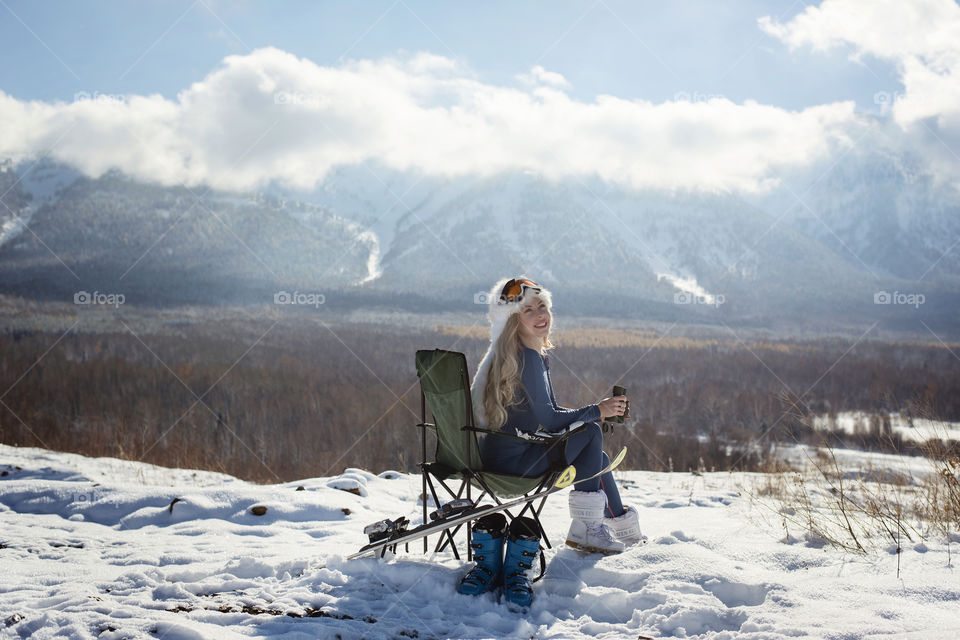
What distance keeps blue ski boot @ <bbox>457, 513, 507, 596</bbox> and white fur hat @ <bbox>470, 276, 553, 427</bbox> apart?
0.60 meters

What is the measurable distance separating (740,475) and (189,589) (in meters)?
6.53

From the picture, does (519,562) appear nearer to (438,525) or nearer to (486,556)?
(486,556)

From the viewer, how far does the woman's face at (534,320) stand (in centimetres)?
361

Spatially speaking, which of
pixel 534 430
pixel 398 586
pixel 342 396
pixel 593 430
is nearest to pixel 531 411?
pixel 534 430

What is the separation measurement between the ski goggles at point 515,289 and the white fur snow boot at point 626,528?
152 centimetres

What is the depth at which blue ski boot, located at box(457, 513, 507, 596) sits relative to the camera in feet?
10.2

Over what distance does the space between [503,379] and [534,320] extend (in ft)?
1.31

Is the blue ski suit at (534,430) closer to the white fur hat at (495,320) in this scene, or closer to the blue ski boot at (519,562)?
the white fur hat at (495,320)

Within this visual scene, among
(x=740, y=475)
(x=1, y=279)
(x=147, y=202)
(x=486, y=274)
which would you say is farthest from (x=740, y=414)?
(x=147, y=202)

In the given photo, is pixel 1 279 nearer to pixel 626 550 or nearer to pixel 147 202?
pixel 147 202

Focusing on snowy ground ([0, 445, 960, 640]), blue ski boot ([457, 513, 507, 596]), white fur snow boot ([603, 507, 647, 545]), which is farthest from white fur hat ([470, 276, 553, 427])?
white fur snow boot ([603, 507, 647, 545])

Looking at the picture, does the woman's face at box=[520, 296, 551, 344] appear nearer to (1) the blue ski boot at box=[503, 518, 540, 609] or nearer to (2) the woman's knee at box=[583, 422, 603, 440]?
(2) the woman's knee at box=[583, 422, 603, 440]

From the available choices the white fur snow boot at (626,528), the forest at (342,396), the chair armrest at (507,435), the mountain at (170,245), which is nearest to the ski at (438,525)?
the chair armrest at (507,435)

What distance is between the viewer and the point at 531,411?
11.7 feet
